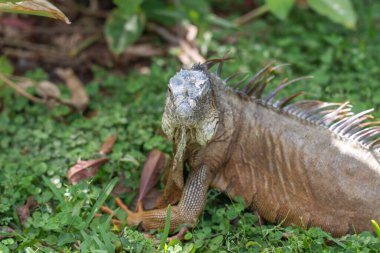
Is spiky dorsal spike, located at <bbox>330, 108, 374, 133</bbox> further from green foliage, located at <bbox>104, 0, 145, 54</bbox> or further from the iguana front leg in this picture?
green foliage, located at <bbox>104, 0, 145, 54</bbox>

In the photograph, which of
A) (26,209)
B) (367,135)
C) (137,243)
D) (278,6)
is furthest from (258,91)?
(26,209)

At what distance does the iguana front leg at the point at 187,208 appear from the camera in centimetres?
348

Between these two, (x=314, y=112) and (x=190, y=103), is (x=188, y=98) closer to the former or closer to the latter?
(x=190, y=103)

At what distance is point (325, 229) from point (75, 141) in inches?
74.8

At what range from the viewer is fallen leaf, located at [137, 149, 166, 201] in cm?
394

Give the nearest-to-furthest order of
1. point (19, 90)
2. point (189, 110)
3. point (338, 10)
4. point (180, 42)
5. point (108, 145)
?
1. point (189, 110)
2. point (108, 145)
3. point (19, 90)
4. point (338, 10)
5. point (180, 42)

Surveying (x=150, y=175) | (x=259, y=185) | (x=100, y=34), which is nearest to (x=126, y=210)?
(x=150, y=175)

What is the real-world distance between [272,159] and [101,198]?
1.11m

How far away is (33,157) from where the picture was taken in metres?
4.17

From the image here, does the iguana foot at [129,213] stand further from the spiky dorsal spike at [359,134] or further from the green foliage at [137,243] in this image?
the spiky dorsal spike at [359,134]

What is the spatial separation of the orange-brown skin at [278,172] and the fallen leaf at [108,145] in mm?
687

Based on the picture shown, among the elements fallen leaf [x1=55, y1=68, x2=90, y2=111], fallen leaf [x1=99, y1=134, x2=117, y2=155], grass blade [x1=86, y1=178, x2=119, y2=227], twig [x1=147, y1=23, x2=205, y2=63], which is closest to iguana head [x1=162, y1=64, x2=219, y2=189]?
grass blade [x1=86, y1=178, x2=119, y2=227]

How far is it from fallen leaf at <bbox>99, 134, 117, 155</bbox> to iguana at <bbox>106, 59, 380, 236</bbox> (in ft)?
1.99

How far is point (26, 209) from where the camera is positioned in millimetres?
3646
